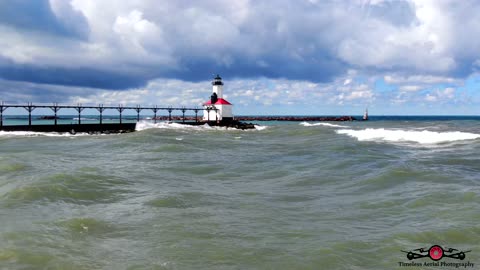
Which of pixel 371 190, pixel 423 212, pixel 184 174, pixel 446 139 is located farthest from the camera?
pixel 446 139

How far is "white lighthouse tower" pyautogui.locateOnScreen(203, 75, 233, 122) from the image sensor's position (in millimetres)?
59375

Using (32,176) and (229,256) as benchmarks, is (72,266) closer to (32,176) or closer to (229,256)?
(229,256)

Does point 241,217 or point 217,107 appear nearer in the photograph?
point 241,217

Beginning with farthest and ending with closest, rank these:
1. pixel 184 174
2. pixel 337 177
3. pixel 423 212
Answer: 1. pixel 184 174
2. pixel 337 177
3. pixel 423 212

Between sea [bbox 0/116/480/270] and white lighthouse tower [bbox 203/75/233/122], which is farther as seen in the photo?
white lighthouse tower [bbox 203/75/233/122]

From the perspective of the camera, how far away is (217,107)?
2344 inches

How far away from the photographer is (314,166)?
606 inches

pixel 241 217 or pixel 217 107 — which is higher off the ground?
pixel 217 107

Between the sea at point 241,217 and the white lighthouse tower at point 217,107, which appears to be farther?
the white lighthouse tower at point 217,107

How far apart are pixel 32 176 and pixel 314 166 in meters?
9.76

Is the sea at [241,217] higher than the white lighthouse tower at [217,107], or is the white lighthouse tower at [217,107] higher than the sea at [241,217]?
the white lighthouse tower at [217,107]

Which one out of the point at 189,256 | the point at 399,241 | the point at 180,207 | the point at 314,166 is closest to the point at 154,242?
the point at 189,256

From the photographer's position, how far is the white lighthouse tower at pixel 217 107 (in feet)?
195

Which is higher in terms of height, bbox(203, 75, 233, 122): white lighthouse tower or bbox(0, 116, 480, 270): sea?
bbox(203, 75, 233, 122): white lighthouse tower
